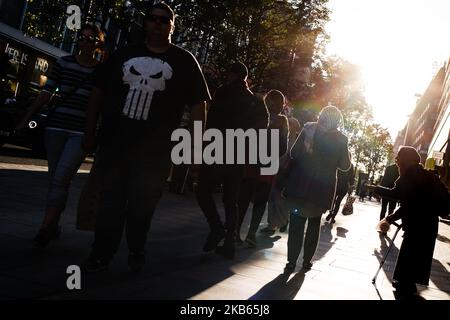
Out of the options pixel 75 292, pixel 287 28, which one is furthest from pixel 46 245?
pixel 287 28

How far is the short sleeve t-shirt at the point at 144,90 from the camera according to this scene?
432 centimetres

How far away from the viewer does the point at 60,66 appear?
5141 mm

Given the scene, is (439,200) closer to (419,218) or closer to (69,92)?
(419,218)

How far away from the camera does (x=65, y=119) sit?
5020 mm

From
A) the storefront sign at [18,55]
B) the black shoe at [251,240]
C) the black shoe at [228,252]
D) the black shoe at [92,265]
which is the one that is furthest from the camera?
the storefront sign at [18,55]

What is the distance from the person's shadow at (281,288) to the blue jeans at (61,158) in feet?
5.97

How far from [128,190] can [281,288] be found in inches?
58.5

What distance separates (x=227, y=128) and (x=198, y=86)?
66.6 inches

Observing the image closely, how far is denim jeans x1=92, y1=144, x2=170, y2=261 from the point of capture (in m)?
4.30

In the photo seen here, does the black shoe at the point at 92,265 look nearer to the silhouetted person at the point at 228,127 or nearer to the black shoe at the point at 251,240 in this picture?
the silhouetted person at the point at 228,127

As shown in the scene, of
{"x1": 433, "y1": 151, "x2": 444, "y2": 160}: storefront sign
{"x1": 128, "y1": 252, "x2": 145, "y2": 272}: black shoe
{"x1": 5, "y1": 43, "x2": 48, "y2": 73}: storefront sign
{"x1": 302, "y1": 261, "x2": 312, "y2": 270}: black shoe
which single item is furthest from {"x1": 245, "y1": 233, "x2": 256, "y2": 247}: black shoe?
{"x1": 433, "y1": 151, "x2": 444, "y2": 160}: storefront sign

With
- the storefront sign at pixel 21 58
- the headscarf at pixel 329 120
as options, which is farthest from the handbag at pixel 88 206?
the storefront sign at pixel 21 58

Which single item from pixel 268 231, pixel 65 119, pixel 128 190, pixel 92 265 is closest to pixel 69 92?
pixel 65 119

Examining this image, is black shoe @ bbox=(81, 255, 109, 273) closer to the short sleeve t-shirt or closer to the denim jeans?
the denim jeans
